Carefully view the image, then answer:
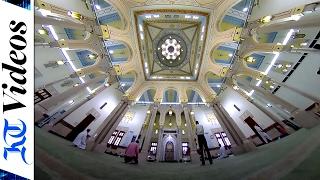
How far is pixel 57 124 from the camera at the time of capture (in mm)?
12000

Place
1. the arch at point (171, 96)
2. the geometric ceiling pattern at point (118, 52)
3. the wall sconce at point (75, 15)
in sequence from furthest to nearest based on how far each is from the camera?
1. the arch at point (171, 96)
2. the geometric ceiling pattern at point (118, 52)
3. the wall sconce at point (75, 15)

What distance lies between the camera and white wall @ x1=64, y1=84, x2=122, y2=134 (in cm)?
1553

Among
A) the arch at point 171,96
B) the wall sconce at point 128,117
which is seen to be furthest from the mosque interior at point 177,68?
the arch at point 171,96

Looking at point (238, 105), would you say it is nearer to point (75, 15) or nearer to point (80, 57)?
point (80, 57)

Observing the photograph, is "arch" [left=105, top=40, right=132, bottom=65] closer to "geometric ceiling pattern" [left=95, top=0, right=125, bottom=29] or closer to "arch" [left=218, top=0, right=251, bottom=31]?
"geometric ceiling pattern" [left=95, top=0, right=125, bottom=29]

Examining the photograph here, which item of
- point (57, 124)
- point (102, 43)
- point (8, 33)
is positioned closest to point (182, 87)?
point (102, 43)

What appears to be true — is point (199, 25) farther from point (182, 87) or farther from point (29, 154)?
point (29, 154)

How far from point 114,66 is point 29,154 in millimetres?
12491

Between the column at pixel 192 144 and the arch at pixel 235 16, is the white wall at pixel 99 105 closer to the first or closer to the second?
the column at pixel 192 144

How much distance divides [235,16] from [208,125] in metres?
11.9

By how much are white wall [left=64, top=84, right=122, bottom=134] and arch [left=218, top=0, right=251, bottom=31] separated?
9.48 meters

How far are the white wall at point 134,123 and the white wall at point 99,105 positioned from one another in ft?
12.4

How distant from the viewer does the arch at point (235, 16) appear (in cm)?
1226

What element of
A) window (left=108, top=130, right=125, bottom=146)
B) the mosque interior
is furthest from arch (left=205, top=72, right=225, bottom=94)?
window (left=108, top=130, right=125, bottom=146)
